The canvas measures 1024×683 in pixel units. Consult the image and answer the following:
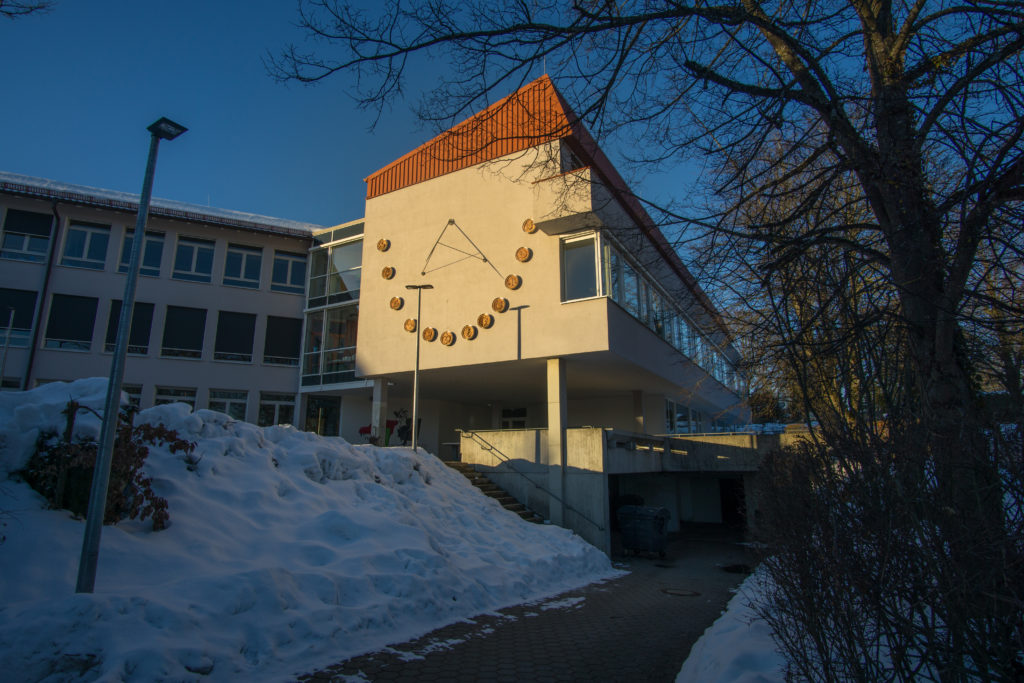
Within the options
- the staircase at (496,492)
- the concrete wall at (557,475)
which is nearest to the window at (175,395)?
the staircase at (496,492)

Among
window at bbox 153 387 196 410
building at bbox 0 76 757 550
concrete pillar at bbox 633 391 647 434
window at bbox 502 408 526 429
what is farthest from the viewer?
window at bbox 502 408 526 429

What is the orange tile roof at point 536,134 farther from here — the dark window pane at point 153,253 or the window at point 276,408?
the dark window pane at point 153,253

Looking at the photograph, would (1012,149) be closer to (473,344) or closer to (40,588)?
(40,588)

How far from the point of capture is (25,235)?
20.7 m

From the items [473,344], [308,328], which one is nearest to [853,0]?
[473,344]

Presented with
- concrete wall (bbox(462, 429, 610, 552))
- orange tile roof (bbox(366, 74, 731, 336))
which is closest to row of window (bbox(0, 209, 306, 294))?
concrete wall (bbox(462, 429, 610, 552))

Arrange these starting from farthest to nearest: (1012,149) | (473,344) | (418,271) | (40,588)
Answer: (418,271) < (473,344) < (40,588) < (1012,149)

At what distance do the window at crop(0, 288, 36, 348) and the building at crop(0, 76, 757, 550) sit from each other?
0.08m

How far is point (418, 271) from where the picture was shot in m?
18.1

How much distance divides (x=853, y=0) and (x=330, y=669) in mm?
7733

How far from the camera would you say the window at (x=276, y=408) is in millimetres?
22672

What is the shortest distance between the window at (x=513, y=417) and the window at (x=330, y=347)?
7785 millimetres

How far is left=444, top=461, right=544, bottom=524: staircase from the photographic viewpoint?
47.3 ft

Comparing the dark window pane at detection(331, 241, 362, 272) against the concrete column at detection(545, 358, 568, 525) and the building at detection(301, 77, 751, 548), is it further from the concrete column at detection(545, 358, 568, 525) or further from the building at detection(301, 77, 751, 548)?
the concrete column at detection(545, 358, 568, 525)
